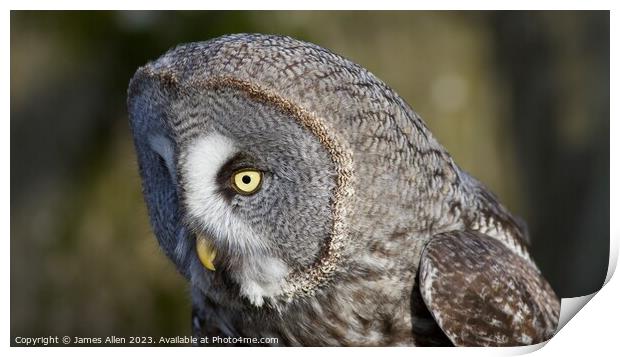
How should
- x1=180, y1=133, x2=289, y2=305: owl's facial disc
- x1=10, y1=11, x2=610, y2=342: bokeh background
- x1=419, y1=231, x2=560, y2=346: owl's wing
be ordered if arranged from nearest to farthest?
x1=180, y1=133, x2=289, y2=305: owl's facial disc, x1=419, y1=231, x2=560, y2=346: owl's wing, x1=10, y1=11, x2=610, y2=342: bokeh background

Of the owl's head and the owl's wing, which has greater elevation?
the owl's head

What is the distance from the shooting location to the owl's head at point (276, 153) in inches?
80.5

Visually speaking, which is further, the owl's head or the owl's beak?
the owl's beak

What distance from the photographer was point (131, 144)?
147 inches

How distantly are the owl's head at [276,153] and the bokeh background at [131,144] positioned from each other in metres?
1.02

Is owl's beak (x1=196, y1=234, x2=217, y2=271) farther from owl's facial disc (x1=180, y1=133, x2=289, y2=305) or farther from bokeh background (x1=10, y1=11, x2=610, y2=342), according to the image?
bokeh background (x1=10, y1=11, x2=610, y2=342)

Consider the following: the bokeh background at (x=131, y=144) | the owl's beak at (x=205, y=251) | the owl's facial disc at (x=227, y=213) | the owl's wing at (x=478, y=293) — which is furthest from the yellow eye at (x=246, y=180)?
the bokeh background at (x=131, y=144)

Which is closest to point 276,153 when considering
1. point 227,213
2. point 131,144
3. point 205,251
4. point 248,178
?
point 248,178

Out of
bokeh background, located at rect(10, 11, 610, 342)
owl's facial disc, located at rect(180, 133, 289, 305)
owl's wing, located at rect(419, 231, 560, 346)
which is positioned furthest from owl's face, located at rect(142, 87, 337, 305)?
bokeh background, located at rect(10, 11, 610, 342)

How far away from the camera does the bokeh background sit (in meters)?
3.36

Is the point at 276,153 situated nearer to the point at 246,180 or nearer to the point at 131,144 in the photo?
the point at 246,180

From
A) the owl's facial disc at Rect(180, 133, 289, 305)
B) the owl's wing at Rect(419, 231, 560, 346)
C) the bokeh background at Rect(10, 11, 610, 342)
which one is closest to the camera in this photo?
the owl's facial disc at Rect(180, 133, 289, 305)
